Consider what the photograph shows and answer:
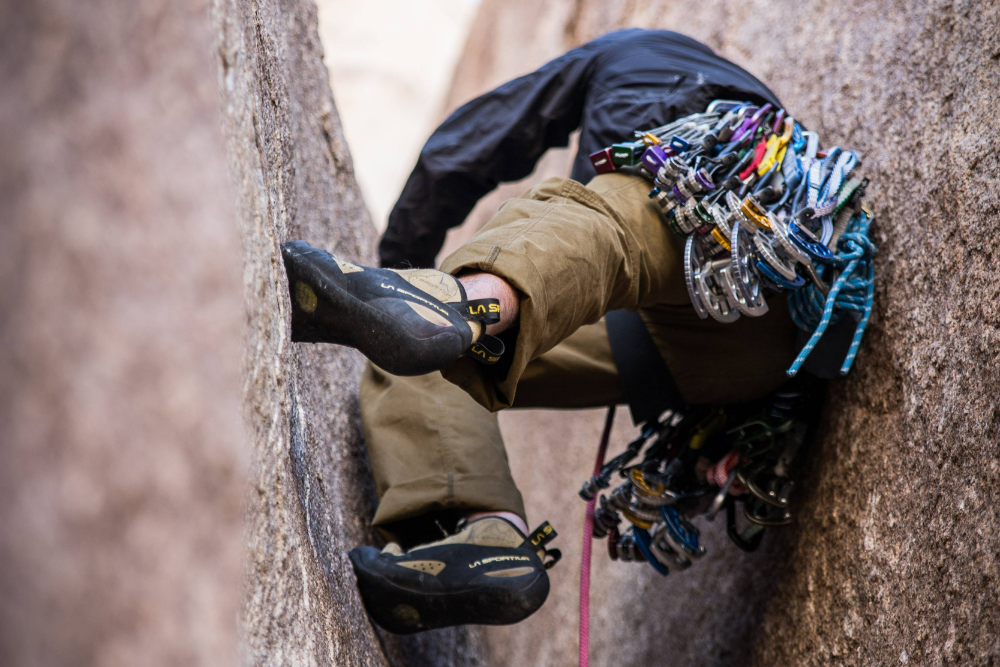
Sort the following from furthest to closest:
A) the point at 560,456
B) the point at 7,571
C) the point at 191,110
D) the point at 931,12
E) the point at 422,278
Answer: the point at 560,456
the point at 931,12
the point at 422,278
the point at 191,110
the point at 7,571

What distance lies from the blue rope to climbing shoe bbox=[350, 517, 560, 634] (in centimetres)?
48

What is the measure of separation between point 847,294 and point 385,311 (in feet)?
2.43

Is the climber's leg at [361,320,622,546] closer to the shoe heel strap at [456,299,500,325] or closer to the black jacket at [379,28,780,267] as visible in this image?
the black jacket at [379,28,780,267]

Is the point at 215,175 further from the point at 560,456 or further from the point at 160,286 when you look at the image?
the point at 560,456

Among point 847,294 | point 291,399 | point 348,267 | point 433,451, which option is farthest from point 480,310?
point 847,294

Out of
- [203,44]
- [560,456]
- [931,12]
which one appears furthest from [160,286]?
[560,456]

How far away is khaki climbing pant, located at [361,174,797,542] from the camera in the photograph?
913mm

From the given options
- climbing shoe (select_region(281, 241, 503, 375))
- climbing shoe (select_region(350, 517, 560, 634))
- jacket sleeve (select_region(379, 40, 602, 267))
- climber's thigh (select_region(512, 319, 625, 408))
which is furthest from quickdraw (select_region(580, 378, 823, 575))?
climbing shoe (select_region(281, 241, 503, 375))

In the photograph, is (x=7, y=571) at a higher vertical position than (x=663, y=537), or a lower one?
higher

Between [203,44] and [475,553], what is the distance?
2.60 ft

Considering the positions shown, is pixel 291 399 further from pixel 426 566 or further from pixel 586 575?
pixel 586 575

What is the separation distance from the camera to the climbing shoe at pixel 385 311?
2.53ft

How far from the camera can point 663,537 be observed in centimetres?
140

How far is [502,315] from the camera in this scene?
0.87 m
